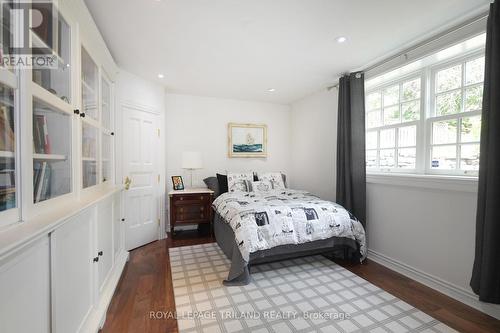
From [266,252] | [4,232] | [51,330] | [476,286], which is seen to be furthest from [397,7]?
[51,330]

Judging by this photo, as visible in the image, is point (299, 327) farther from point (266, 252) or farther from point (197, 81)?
point (197, 81)

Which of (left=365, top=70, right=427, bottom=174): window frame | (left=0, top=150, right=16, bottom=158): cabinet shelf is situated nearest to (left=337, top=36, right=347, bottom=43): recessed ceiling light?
(left=365, top=70, right=427, bottom=174): window frame

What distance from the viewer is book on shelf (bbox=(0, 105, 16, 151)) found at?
0.88 metres

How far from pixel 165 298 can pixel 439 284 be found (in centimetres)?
255

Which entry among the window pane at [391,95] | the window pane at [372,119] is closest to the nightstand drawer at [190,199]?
the window pane at [372,119]

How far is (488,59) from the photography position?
5.79 ft

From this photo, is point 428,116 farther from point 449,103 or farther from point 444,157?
point 444,157

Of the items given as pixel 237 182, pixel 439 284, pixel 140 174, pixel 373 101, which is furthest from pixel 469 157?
pixel 140 174

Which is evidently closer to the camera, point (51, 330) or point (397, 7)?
point (51, 330)

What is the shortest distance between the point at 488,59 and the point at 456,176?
0.99 metres

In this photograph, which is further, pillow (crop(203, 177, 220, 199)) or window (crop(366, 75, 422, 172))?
pillow (crop(203, 177, 220, 199))

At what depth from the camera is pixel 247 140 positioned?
456 centimetres

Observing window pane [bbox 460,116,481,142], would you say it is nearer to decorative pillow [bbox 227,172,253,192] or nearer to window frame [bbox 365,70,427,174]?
window frame [bbox 365,70,427,174]

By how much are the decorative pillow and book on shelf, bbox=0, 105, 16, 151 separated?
298 cm
